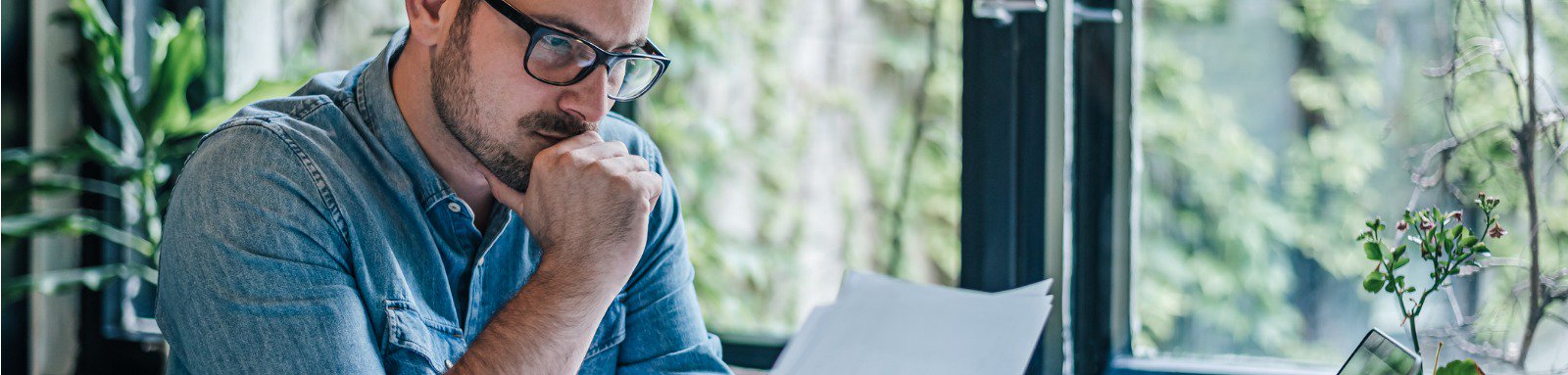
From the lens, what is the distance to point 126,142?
210 centimetres

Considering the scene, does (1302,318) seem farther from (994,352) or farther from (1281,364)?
(994,352)

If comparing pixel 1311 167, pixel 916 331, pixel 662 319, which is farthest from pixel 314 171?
pixel 1311 167

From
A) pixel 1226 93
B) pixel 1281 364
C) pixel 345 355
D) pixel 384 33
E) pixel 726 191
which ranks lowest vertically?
pixel 1281 364

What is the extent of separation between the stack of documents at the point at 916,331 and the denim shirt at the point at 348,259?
145mm

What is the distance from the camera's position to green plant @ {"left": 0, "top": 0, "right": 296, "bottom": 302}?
1938 millimetres

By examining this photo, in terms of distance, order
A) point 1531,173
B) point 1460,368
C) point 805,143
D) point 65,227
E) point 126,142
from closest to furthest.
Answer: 1. point 1460,368
2. point 1531,173
3. point 805,143
4. point 65,227
5. point 126,142

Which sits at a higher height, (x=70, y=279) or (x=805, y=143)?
(x=805, y=143)

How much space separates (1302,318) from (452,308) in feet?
3.69

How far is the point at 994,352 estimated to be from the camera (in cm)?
104

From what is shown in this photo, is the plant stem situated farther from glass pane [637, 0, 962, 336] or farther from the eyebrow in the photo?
the eyebrow

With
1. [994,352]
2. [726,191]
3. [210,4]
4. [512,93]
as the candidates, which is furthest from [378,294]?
[210,4]

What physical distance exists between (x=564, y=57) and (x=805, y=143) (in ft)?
2.70

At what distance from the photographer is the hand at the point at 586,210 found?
97cm

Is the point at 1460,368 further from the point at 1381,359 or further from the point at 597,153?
the point at 597,153
